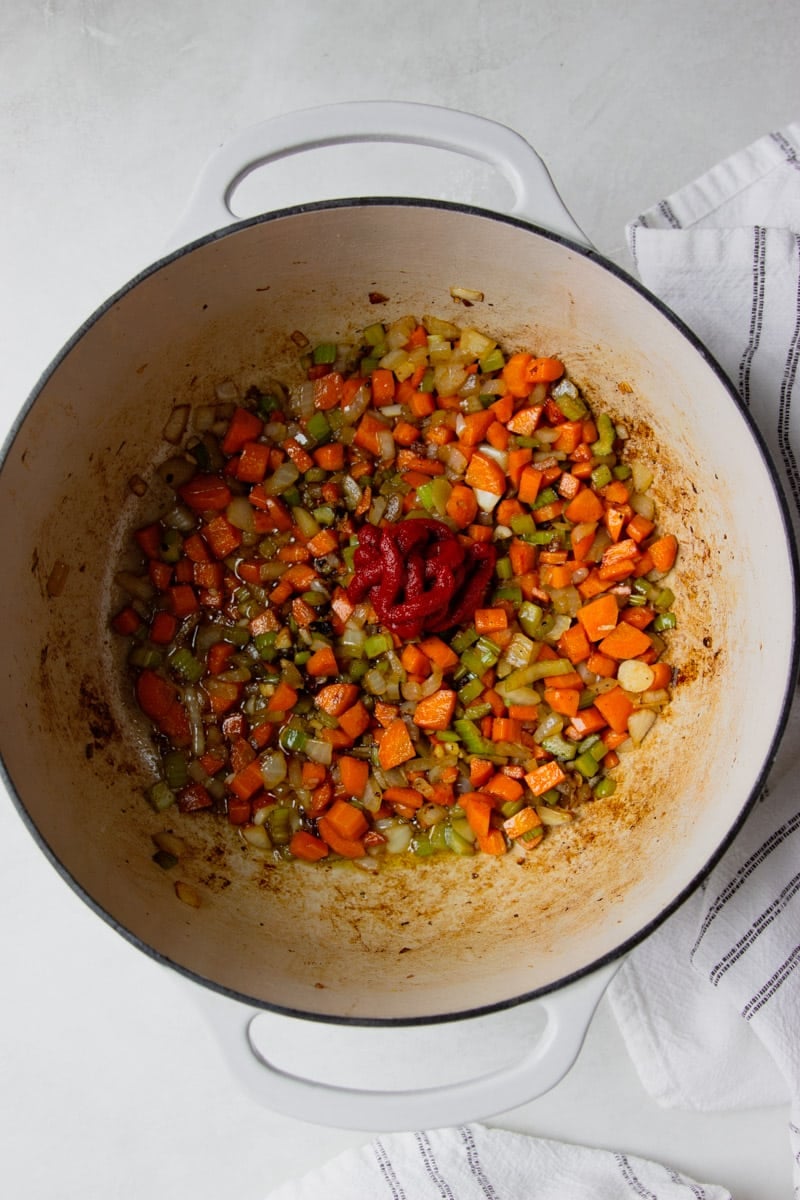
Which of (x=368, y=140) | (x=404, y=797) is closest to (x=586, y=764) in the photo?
(x=404, y=797)

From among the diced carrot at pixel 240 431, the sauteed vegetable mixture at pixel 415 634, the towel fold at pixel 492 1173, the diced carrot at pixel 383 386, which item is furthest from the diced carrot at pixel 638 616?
the towel fold at pixel 492 1173

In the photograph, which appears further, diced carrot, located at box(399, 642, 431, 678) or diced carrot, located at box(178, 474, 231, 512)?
diced carrot, located at box(178, 474, 231, 512)

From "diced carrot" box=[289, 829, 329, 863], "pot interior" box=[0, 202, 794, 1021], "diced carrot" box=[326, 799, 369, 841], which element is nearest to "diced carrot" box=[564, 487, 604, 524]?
"pot interior" box=[0, 202, 794, 1021]

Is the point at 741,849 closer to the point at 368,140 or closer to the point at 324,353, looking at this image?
the point at 324,353

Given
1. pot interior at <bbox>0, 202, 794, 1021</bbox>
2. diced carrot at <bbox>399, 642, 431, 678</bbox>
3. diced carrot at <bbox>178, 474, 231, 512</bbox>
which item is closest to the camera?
pot interior at <bbox>0, 202, 794, 1021</bbox>

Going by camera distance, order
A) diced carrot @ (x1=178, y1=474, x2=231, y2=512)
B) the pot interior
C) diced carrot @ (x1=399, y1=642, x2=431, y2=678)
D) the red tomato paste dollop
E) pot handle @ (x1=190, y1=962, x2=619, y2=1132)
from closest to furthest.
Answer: pot handle @ (x1=190, y1=962, x2=619, y2=1132)
the pot interior
the red tomato paste dollop
diced carrot @ (x1=399, y1=642, x2=431, y2=678)
diced carrot @ (x1=178, y1=474, x2=231, y2=512)

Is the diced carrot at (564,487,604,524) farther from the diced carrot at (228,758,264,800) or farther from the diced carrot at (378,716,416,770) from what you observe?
the diced carrot at (228,758,264,800)
